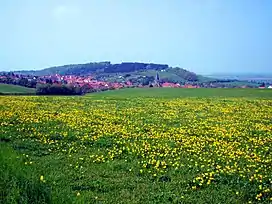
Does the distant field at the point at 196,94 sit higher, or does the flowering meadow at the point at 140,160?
the flowering meadow at the point at 140,160

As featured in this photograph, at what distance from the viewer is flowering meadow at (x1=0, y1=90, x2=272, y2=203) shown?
8.52 meters

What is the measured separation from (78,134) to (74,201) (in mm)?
7859

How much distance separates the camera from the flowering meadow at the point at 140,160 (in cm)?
852

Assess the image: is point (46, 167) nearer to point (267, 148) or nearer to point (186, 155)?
point (186, 155)

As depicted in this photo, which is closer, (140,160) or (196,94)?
(140,160)

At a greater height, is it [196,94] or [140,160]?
[140,160]

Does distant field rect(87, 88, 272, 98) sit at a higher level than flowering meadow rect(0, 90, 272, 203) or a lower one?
lower

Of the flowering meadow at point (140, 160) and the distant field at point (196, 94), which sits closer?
the flowering meadow at point (140, 160)

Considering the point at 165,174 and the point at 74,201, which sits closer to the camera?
the point at 74,201

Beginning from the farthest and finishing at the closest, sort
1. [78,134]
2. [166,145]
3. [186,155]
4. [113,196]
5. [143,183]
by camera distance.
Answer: [78,134] < [166,145] < [186,155] < [143,183] < [113,196]

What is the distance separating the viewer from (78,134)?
50.4 ft

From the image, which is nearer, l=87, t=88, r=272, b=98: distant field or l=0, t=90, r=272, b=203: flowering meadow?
l=0, t=90, r=272, b=203: flowering meadow

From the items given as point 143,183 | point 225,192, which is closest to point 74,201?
point 143,183

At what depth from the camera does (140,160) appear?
38.1 feet
